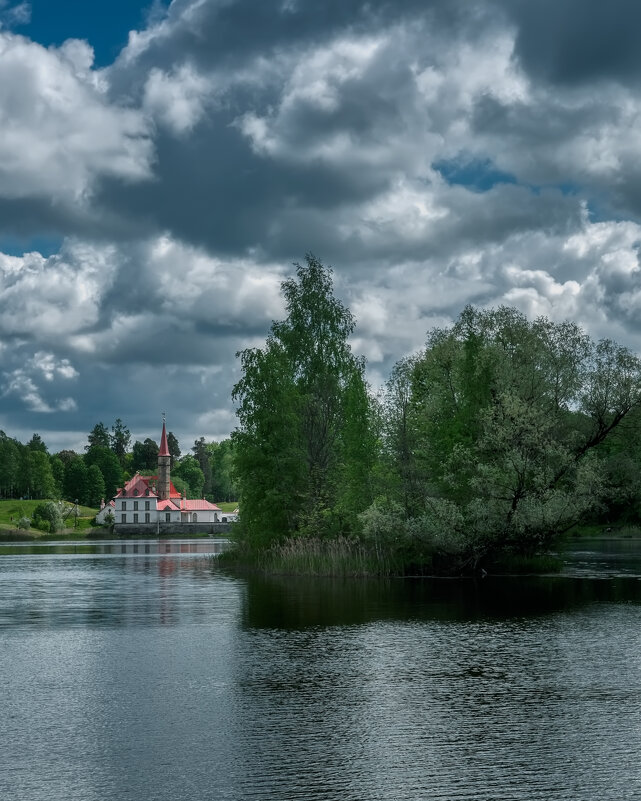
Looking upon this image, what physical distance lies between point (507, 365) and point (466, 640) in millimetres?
31638

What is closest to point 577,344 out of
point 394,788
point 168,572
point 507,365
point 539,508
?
point 507,365

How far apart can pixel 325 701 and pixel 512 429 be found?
35149 millimetres

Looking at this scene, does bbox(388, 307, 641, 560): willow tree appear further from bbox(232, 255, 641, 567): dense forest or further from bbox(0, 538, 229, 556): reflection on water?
bbox(0, 538, 229, 556): reflection on water

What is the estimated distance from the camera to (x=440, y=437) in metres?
59.5

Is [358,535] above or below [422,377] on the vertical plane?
below

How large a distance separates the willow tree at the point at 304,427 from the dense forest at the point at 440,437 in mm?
102

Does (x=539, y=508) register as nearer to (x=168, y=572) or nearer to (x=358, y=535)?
(x=358, y=535)

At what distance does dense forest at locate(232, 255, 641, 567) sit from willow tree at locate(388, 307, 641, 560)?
0.10m

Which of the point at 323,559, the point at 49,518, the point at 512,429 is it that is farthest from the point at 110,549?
the point at 512,429

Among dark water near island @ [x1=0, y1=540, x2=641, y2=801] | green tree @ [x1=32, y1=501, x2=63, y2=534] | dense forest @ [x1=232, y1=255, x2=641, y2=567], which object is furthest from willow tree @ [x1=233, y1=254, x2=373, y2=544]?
green tree @ [x1=32, y1=501, x2=63, y2=534]

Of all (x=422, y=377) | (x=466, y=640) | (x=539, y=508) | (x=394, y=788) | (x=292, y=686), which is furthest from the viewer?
(x=422, y=377)

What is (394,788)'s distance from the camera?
556 inches

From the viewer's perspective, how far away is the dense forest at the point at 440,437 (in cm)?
5372

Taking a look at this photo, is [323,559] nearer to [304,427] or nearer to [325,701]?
[304,427]
